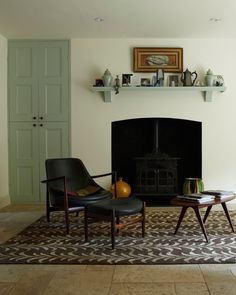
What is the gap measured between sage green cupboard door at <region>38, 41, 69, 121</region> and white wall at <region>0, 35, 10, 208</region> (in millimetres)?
511

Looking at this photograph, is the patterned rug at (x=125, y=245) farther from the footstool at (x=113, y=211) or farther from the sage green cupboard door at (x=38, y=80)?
the sage green cupboard door at (x=38, y=80)

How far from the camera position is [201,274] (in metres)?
2.58

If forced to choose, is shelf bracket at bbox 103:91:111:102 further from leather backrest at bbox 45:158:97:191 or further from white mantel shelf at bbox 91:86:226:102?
leather backrest at bbox 45:158:97:191

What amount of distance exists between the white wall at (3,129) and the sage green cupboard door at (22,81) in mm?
93

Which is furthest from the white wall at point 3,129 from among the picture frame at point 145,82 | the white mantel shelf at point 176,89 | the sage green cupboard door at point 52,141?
the picture frame at point 145,82

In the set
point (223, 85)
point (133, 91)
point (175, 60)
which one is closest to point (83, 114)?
point (133, 91)

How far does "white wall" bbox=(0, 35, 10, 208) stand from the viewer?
5.31m

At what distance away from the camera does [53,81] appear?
216 inches

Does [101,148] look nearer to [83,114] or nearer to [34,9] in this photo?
[83,114]

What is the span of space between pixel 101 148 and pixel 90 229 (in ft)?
5.92

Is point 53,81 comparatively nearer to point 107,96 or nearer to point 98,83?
point 98,83

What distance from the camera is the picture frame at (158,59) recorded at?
5383mm

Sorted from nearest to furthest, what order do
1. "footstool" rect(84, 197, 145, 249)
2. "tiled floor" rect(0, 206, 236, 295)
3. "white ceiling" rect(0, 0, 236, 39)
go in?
"tiled floor" rect(0, 206, 236, 295)
"footstool" rect(84, 197, 145, 249)
"white ceiling" rect(0, 0, 236, 39)

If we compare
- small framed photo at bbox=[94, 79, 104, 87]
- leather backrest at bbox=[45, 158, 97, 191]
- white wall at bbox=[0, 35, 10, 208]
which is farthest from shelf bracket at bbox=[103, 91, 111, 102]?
white wall at bbox=[0, 35, 10, 208]
